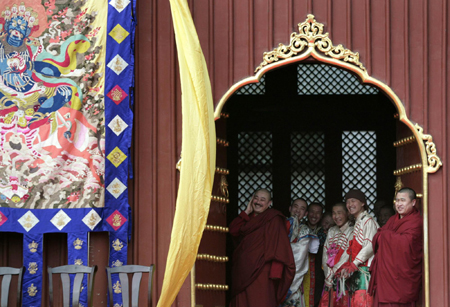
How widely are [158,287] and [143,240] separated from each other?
1.50 ft

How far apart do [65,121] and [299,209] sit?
2913mm

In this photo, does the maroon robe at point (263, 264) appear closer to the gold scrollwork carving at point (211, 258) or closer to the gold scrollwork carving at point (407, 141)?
the gold scrollwork carving at point (211, 258)

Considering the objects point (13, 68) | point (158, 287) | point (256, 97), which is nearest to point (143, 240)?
point (158, 287)

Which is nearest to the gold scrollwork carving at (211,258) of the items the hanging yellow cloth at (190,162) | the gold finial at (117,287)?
the gold finial at (117,287)

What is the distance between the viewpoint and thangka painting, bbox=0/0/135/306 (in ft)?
21.5

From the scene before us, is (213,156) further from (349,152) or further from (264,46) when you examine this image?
(349,152)

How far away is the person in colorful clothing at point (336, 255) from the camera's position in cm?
764

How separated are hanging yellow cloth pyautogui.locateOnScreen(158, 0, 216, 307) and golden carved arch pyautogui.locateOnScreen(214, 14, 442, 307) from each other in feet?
2.42

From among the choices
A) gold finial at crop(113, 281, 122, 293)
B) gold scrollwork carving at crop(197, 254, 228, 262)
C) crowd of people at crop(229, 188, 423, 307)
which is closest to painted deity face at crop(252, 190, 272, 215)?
crowd of people at crop(229, 188, 423, 307)

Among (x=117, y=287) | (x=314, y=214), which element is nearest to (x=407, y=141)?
(x=314, y=214)

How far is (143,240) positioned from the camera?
675 centimetres

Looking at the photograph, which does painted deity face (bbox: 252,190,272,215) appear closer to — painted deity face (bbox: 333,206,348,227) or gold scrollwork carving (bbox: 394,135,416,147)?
painted deity face (bbox: 333,206,348,227)

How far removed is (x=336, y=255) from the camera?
7.76 m

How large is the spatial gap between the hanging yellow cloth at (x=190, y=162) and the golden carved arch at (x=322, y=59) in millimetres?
736
